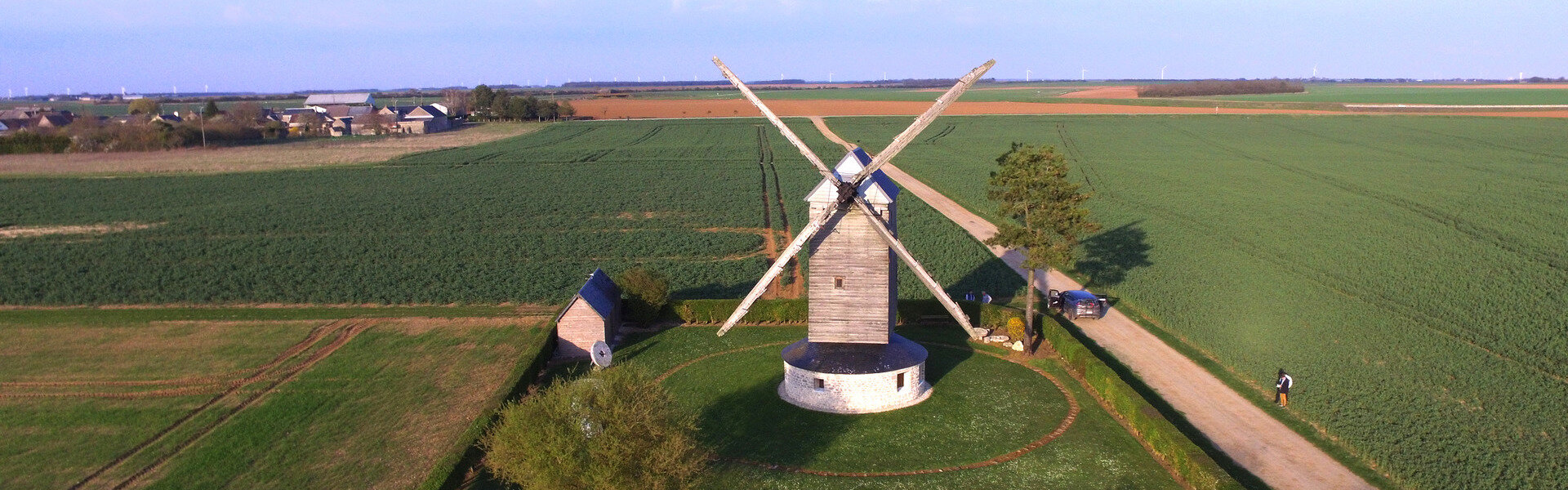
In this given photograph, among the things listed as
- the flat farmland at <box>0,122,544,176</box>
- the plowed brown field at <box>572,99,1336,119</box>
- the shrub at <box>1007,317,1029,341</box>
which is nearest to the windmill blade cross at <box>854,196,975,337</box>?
the shrub at <box>1007,317,1029,341</box>

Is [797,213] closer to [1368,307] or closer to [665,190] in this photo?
[665,190]

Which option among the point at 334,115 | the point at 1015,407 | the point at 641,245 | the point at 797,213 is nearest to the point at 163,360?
the point at 641,245

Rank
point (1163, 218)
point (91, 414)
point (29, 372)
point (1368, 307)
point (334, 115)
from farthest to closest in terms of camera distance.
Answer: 1. point (334, 115)
2. point (1163, 218)
3. point (1368, 307)
4. point (29, 372)
5. point (91, 414)

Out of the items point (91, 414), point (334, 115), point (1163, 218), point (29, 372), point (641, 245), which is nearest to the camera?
point (91, 414)

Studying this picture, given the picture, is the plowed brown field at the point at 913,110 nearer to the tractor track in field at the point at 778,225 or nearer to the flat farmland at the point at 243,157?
the flat farmland at the point at 243,157

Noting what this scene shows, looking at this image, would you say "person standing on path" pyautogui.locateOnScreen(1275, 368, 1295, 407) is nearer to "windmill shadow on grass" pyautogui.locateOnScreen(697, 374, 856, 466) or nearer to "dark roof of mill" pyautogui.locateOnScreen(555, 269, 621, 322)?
"windmill shadow on grass" pyautogui.locateOnScreen(697, 374, 856, 466)

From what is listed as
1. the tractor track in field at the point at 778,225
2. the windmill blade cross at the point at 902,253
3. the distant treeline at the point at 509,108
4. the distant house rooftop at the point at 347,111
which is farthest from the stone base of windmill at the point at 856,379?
the distant treeline at the point at 509,108

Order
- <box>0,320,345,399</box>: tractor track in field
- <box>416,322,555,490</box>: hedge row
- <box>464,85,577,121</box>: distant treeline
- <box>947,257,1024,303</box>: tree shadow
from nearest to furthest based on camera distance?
<box>416,322,555,490</box>: hedge row → <box>0,320,345,399</box>: tractor track in field → <box>947,257,1024,303</box>: tree shadow → <box>464,85,577,121</box>: distant treeline
